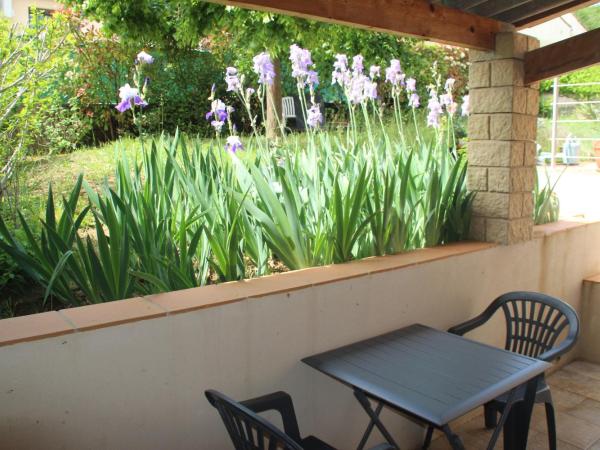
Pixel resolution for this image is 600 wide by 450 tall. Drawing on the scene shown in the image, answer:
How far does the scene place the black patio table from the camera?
5.83 feet

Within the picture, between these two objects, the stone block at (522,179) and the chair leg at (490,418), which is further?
the stone block at (522,179)

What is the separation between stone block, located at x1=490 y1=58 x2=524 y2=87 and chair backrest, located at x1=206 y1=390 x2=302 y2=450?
2616mm

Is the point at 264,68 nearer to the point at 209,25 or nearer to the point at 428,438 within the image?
the point at 428,438

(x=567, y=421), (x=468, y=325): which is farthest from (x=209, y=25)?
(x=567, y=421)

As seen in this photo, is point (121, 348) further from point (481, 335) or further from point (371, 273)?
point (481, 335)

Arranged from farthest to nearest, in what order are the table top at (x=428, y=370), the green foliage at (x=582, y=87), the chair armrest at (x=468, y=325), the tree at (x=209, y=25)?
the green foliage at (x=582, y=87) → the tree at (x=209, y=25) → the chair armrest at (x=468, y=325) → the table top at (x=428, y=370)

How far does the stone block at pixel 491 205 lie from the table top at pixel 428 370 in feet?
3.86

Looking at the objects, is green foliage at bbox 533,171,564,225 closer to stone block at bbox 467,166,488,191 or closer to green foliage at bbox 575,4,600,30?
stone block at bbox 467,166,488,191

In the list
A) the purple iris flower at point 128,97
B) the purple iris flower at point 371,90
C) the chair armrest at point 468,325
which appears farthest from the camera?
the purple iris flower at point 371,90

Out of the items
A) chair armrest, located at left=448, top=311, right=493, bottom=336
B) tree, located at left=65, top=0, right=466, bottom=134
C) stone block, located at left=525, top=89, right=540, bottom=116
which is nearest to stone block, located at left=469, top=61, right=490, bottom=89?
stone block, located at left=525, top=89, right=540, bottom=116

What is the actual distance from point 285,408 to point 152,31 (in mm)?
6417

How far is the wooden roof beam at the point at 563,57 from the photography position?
10.2 feet

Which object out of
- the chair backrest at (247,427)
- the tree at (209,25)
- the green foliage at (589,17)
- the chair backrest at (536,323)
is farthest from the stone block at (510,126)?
the green foliage at (589,17)

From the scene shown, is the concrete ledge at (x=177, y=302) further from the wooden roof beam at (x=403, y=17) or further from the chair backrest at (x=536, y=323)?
the wooden roof beam at (x=403, y=17)
